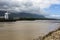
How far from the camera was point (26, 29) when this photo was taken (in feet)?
5.02

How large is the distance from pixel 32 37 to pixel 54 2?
0.54 meters

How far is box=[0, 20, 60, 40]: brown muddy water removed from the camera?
1500 millimetres

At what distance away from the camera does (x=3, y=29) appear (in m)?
1.50

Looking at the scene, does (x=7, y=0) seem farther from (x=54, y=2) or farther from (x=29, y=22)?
(x=54, y=2)

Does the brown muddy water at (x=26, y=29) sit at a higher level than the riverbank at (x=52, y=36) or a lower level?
higher

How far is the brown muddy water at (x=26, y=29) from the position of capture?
4.92 ft

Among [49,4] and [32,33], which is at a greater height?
[49,4]

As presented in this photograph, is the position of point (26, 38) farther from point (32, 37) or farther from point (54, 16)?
point (54, 16)

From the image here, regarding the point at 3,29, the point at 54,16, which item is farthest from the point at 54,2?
the point at 3,29

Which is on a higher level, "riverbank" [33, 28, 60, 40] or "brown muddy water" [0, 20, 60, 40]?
"brown muddy water" [0, 20, 60, 40]

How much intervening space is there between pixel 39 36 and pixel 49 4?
44 cm

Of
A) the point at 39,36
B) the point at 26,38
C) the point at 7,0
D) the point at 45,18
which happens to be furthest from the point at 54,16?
the point at 7,0

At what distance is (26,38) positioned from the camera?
1.50m

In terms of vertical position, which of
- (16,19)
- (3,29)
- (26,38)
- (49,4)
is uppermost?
(49,4)
